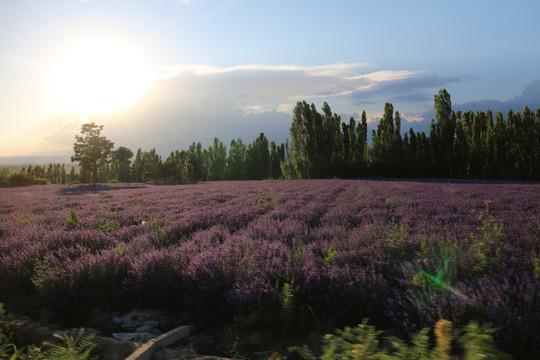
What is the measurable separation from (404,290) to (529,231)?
2386mm

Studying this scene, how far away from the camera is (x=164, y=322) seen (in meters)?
2.86

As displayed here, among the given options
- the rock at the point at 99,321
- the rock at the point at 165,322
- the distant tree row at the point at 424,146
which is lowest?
the rock at the point at 99,321

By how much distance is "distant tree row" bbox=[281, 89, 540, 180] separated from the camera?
39.2 m

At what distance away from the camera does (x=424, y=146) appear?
44562 millimetres

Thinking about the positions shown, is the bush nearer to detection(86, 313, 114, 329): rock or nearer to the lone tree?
the lone tree

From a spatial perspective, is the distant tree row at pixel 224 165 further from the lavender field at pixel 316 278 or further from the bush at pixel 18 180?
the lavender field at pixel 316 278

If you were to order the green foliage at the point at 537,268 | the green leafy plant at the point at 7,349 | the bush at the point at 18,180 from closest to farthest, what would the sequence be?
the green leafy plant at the point at 7,349, the green foliage at the point at 537,268, the bush at the point at 18,180

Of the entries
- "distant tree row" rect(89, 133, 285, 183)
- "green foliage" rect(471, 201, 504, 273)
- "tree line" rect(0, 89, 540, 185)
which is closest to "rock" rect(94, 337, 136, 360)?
"green foliage" rect(471, 201, 504, 273)

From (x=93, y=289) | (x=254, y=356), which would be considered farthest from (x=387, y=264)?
(x=93, y=289)

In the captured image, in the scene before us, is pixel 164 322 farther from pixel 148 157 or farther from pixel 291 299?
pixel 148 157

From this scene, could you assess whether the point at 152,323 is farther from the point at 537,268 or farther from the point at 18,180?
the point at 18,180

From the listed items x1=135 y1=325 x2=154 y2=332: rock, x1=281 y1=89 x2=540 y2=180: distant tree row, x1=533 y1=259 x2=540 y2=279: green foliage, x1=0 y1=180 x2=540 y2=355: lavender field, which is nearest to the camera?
x1=0 y1=180 x2=540 y2=355: lavender field

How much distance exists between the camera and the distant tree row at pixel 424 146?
129 feet

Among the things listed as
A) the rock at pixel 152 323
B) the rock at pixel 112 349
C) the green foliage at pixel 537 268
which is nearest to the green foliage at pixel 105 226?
the rock at pixel 152 323
